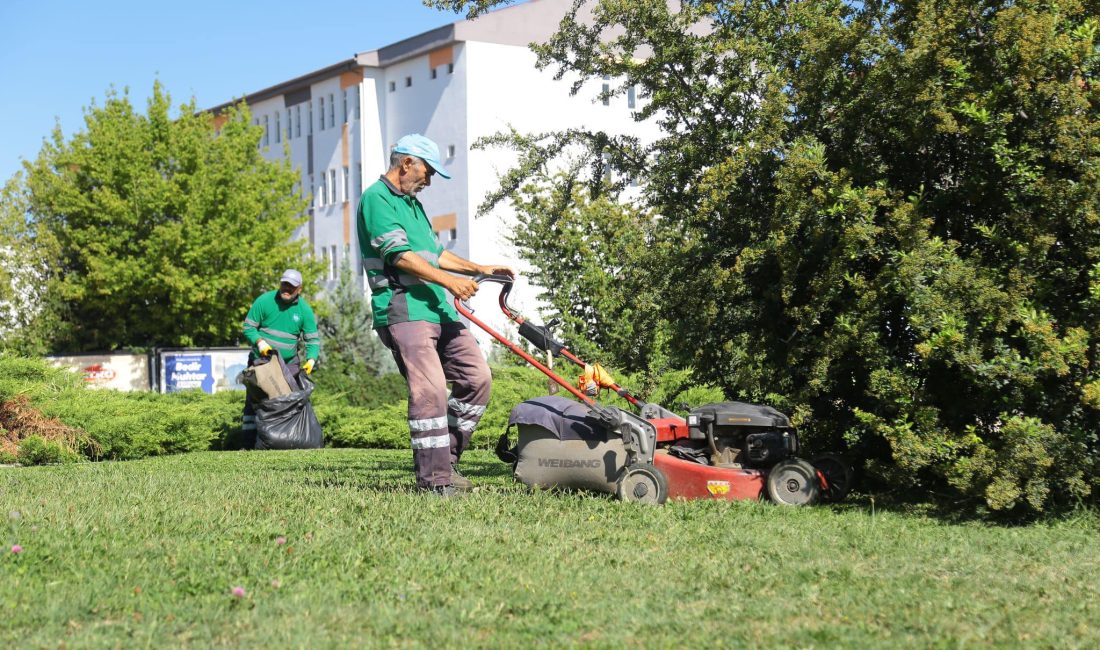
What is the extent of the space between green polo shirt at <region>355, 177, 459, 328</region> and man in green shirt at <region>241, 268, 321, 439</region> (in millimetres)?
7053

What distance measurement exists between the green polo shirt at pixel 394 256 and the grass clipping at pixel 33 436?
6.00 meters

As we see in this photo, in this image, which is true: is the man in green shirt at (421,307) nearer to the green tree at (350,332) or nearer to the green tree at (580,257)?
the green tree at (580,257)

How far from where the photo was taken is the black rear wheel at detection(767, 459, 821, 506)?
7309 millimetres

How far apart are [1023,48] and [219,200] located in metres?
35.6

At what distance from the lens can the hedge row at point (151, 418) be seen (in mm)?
12625

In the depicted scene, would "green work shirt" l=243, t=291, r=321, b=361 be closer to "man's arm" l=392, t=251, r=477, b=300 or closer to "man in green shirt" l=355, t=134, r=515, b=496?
"man in green shirt" l=355, t=134, r=515, b=496

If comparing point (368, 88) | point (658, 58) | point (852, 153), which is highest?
point (368, 88)

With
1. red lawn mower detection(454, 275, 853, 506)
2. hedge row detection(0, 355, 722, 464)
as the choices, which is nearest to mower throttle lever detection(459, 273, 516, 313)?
red lawn mower detection(454, 275, 853, 506)

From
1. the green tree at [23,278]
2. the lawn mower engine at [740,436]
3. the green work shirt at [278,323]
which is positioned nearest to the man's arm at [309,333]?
the green work shirt at [278,323]

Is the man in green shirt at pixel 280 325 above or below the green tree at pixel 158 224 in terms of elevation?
below

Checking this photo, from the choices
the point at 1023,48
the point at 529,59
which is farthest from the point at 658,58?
the point at 529,59

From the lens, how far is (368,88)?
172ft

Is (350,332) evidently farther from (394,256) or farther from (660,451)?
(660,451)

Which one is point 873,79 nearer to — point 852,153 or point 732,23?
point 852,153
